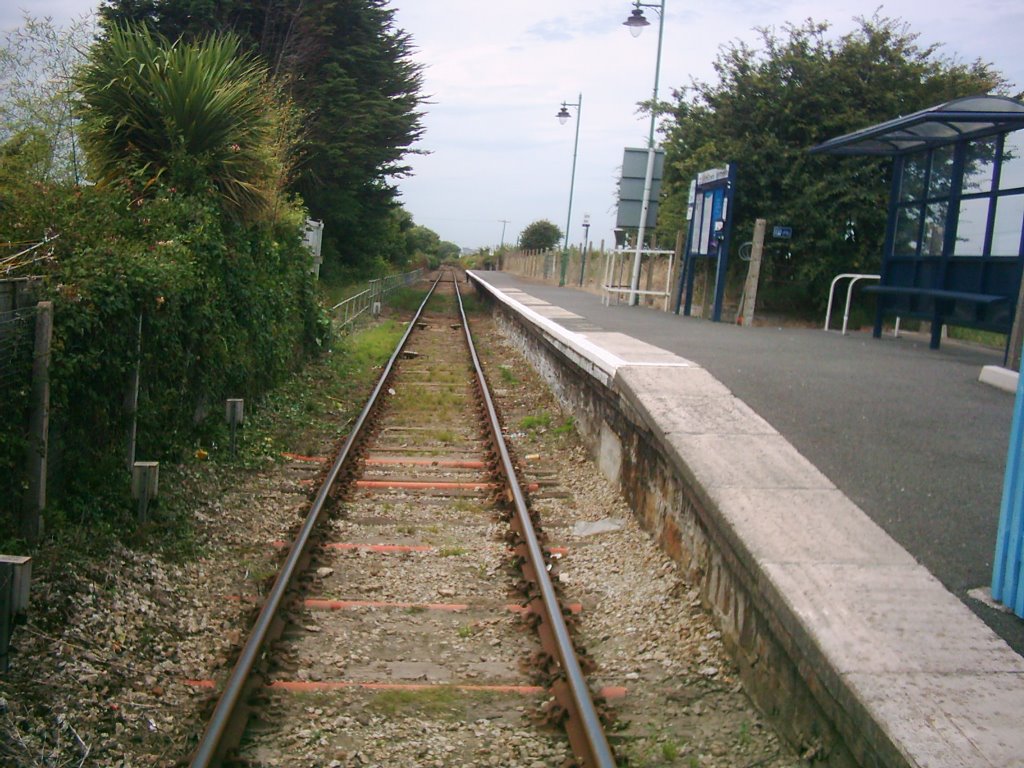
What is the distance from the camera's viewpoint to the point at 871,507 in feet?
17.9

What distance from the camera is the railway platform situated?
11.5 ft

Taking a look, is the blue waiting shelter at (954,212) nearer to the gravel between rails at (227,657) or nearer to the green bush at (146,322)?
the gravel between rails at (227,657)

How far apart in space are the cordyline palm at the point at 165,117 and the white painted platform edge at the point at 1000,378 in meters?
7.38

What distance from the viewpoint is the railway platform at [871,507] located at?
351 cm

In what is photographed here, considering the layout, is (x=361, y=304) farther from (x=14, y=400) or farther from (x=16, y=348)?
(x=14, y=400)

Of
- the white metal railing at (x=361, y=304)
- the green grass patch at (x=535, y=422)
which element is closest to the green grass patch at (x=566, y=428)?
the green grass patch at (x=535, y=422)

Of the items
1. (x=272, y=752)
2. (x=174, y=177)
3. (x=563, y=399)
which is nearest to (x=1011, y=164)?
(x=563, y=399)

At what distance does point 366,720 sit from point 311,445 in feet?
19.3

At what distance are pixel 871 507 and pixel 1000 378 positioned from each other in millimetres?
4266

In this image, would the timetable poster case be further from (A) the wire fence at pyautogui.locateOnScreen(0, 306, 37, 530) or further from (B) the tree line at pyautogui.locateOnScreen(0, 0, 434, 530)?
(A) the wire fence at pyautogui.locateOnScreen(0, 306, 37, 530)

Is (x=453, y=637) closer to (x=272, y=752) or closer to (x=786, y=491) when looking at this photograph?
(x=272, y=752)

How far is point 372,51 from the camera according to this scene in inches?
1155

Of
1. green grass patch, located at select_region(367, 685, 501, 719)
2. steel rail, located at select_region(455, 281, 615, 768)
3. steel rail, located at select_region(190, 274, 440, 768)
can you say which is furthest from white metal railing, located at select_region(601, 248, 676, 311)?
green grass patch, located at select_region(367, 685, 501, 719)

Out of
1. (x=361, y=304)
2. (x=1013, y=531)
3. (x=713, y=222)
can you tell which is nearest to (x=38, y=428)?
(x=1013, y=531)
